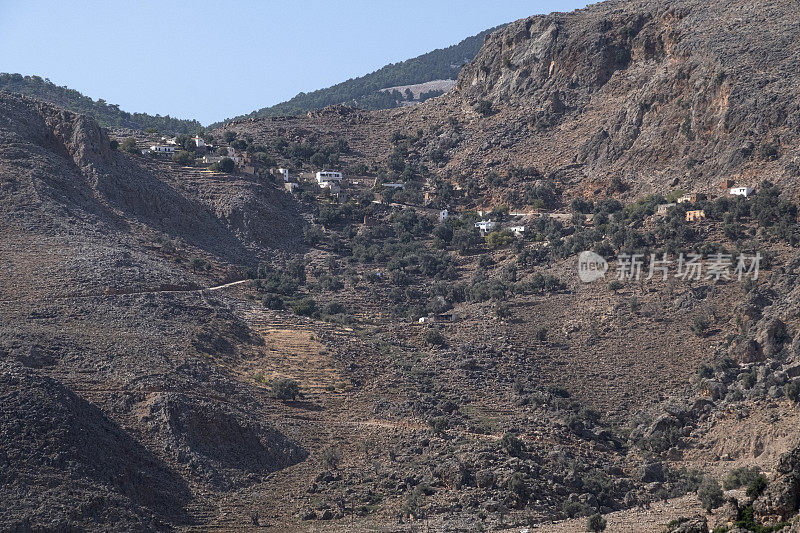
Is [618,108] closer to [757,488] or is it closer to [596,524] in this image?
[596,524]

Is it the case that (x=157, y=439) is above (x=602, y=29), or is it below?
below

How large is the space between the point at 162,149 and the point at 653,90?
27.0 metres

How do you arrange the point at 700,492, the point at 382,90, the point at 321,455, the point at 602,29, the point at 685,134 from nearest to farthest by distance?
the point at 700,492 < the point at 321,455 < the point at 685,134 < the point at 602,29 < the point at 382,90

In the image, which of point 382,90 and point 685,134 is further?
point 382,90

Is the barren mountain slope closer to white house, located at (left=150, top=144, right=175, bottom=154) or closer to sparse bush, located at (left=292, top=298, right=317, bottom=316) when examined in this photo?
white house, located at (left=150, top=144, right=175, bottom=154)

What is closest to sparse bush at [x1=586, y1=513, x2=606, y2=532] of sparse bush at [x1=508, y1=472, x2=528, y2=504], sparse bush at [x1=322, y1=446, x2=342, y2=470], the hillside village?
the hillside village

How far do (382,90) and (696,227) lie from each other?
270 ft

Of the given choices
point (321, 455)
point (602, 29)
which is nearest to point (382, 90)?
point (602, 29)

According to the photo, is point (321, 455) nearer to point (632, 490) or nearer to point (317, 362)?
point (317, 362)

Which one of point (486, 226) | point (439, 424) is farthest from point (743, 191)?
point (439, 424)

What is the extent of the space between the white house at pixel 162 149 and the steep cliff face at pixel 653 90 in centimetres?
1868

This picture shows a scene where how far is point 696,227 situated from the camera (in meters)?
46.8

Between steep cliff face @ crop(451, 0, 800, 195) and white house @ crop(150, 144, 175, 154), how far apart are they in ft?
61.3

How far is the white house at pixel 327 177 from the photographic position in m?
63.7
